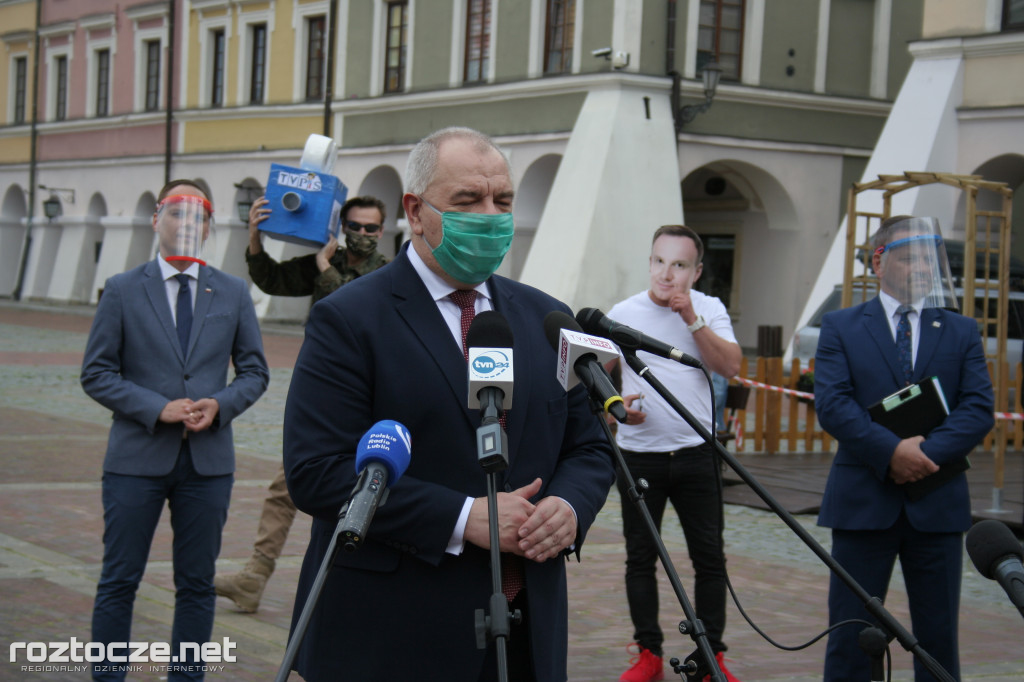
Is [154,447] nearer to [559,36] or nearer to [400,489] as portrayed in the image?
[400,489]

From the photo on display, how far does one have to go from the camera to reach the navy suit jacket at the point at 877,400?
4945 millimetres

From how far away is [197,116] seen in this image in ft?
122

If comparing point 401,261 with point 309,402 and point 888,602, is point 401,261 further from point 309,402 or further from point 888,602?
point 888,602

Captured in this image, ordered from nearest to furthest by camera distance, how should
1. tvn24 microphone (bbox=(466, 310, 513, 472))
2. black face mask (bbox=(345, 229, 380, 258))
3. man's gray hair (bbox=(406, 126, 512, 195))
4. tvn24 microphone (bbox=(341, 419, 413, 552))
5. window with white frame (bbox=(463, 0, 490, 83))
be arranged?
tvn24 microphone (bbox=(341, 419, 413, 552)) → tvn24 microphone (bbox=(466, 310, 513, 472)) → man's gray hair (bbox=(406, 126, 512, 195)) → black face mask (bbox=(345, 229, 380, 258)) → window with white frame (bbox=(463, 0, 490, 83))

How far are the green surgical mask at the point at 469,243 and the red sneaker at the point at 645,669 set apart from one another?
314cm

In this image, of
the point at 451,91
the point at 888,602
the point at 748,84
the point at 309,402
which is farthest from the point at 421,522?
the point at 451,91

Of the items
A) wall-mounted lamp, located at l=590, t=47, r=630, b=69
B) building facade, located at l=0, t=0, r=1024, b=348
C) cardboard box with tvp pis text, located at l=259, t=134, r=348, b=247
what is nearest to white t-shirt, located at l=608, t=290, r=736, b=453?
cardboard box with tvp pis text, located at l=259, t=134, r=348, b=247

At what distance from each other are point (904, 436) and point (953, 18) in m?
17.7

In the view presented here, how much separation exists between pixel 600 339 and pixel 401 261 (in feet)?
2.10

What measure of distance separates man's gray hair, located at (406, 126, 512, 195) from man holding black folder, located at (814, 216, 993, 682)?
224 cm

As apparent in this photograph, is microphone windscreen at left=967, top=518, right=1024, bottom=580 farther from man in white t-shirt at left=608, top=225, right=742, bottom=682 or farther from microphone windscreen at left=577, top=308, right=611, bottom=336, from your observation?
man in white t-shirt at left=608, top=225, right=742, bottom=682

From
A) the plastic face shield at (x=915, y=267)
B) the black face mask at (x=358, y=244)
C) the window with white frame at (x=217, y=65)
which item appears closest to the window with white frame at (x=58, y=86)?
the window with white frame at (x=217, y=65)

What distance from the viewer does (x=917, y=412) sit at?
5008 millimetres

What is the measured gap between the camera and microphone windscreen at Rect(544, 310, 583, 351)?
332 cm
